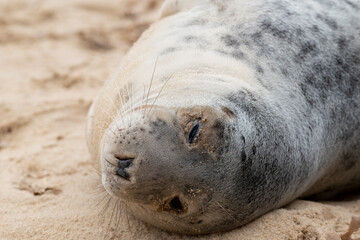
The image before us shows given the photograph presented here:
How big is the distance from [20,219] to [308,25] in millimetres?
1875

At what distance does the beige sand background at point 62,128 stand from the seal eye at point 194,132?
1.96ft

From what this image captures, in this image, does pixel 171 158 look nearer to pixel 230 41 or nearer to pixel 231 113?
pixel 231 113

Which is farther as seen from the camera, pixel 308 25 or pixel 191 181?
pixel 308 25

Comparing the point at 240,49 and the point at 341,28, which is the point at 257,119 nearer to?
the point at 240,49

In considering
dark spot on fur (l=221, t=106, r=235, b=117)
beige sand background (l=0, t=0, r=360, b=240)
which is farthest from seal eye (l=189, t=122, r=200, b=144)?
beige sand background (l=0, t=0, r=360, b=240)

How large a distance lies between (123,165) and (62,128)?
2.05 metres

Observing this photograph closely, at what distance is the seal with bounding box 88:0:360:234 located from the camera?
2.35 m

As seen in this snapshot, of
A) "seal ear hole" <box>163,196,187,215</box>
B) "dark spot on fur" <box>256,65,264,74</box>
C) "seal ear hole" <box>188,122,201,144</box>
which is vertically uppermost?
"dark spot on fur" <box>256,65,264,74</box>

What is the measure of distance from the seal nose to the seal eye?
260mm

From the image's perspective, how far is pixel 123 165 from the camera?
7.62 feet

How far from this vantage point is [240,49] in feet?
9.52

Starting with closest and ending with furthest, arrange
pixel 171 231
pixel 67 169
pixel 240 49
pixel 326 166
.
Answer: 1. pixel 171 231
2. pixel 240 49
3. pixel 326 166
4. pixel 67 169

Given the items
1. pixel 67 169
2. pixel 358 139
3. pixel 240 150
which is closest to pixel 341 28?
pixel 358 139

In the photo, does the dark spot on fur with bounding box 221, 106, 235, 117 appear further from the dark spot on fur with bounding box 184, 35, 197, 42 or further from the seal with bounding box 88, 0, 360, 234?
the dark spot on fur with bounding box 184, 35, 197, 42
